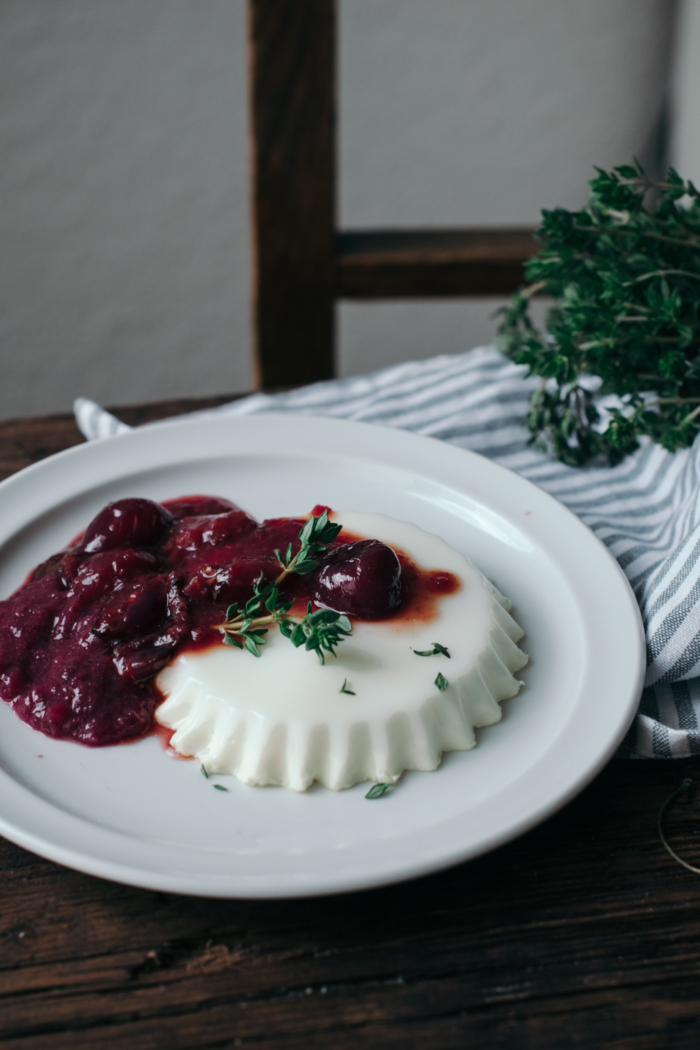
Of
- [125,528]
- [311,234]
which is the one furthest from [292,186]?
[125,528]

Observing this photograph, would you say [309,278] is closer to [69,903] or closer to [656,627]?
[656,627]

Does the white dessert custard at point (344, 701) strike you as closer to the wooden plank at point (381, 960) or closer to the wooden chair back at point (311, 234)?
the wooden plank at point (381, 960)

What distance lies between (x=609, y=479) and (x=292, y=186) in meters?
1.84

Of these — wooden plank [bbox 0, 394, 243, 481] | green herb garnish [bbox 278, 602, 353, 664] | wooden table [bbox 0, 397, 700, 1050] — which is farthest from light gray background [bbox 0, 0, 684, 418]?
wooden table [bbox 0, 397, 700, 1050]

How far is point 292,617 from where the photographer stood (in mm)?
1744

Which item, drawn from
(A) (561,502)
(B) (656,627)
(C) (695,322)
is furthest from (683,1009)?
(C) (695,322)

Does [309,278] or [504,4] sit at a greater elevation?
[504,4]

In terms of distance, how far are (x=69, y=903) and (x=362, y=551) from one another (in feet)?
2.63

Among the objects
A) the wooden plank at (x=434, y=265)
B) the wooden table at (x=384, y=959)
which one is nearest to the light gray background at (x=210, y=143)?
the wooden plank at (x=434, y=265)

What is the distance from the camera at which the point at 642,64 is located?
17.9 ft

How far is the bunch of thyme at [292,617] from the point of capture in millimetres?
1587

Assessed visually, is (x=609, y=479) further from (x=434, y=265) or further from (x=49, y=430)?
(x=49, y=430)

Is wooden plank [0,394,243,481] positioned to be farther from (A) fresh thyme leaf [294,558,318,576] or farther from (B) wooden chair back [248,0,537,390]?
(A) fresh thyme leaf [294,558,318,576]

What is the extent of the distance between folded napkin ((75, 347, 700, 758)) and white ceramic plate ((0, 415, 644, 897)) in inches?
3.4
